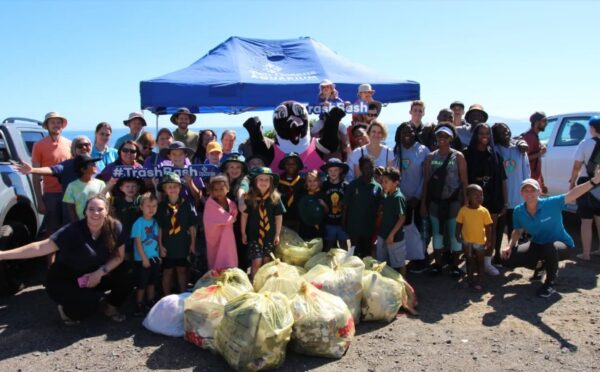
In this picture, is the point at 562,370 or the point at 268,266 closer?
the point at 562,370

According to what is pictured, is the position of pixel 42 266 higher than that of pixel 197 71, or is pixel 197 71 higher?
pixel 197 71

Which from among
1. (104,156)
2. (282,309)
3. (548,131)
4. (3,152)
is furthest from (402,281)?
(548,131)

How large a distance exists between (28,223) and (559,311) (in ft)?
18.1

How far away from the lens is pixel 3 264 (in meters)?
4.99

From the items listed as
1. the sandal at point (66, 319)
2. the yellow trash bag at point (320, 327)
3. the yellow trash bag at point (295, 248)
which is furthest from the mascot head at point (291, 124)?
the sandal at point (66, 319)

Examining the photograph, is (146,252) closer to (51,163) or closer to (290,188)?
(290,188)

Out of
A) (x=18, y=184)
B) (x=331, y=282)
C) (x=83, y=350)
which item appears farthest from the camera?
(x=18, y=184)

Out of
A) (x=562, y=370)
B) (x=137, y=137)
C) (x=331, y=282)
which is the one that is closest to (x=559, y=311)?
(x=562, y=370)

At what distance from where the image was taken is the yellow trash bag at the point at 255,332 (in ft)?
11.0

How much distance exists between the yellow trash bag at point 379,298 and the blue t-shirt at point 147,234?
6.39ft

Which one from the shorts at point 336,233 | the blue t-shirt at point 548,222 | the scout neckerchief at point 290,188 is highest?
the scout neckerchief at point 290,188

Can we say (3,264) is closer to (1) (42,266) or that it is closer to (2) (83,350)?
(1) (42,266)

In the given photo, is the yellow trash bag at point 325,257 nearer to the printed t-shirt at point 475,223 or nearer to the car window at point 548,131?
the printed t-shirt at point 475,223

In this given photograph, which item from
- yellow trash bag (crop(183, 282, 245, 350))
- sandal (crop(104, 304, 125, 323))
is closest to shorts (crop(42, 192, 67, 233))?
sandal (crop(104, 304, 125, 323))
